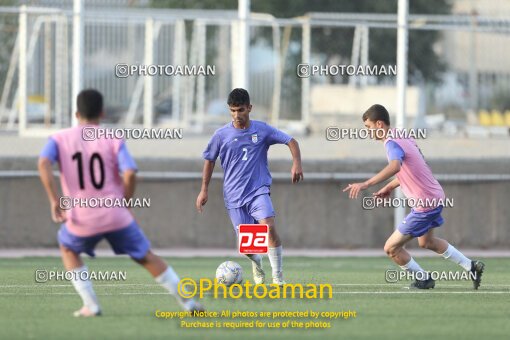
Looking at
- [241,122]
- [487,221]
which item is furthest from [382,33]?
[241,122]

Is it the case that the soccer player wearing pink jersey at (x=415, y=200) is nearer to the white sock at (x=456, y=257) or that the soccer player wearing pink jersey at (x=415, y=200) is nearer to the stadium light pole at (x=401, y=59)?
the white sock at (x=456, y=257)

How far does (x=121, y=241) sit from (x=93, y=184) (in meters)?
0.54

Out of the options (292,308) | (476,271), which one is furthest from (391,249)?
(292,308)

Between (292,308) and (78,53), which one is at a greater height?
(78,53)

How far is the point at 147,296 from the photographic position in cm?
1361

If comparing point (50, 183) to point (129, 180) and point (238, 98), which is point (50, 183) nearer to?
point (129, 180)

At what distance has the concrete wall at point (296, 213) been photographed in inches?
869

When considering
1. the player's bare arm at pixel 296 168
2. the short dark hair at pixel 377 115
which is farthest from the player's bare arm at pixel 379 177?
the player's bare arm at pixel 296 168

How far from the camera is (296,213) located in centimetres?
2261

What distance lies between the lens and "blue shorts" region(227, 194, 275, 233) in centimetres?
1455

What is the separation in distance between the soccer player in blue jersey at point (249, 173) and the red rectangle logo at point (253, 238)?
2.3 inches

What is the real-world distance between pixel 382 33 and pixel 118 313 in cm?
3211

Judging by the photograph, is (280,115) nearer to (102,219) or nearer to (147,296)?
(147,296)

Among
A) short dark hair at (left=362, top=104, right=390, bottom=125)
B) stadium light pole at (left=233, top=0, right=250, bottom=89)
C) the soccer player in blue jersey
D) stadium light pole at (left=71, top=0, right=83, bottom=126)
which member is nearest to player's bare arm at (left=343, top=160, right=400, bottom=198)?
short dark hair at (left=362, top=104, right=390, bottom=125)
